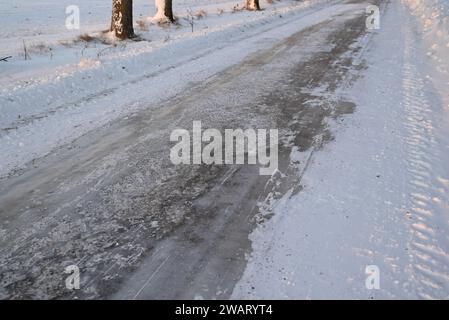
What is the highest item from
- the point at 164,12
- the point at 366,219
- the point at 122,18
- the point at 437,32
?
the point at 164,12

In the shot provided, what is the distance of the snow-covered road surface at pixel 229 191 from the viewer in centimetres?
318

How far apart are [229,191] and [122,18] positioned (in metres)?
10.2

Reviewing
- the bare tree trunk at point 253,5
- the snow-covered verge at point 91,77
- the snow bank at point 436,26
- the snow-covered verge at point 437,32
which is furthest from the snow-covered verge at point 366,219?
the bare tree trunk at point 253,5

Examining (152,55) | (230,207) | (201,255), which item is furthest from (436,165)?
(152,55)

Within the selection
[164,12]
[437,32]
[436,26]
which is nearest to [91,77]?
[164,12]

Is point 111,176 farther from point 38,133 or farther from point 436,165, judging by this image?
point 436,165

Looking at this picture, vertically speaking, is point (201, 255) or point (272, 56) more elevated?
point (272, 56)

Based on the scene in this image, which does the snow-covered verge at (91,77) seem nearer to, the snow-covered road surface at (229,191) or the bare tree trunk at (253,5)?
the snow-covered road surface at (229,191)

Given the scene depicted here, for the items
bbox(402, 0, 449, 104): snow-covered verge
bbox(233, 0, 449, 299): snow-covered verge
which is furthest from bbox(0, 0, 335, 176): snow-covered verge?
bbox(402, 0, 449, 104): snow-covered verge

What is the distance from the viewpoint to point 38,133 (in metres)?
6.00

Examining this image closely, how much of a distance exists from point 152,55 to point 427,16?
11478 mm

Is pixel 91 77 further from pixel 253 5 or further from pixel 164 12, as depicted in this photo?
pixel 253 5

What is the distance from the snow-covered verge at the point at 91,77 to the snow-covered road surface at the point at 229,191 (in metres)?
0.05

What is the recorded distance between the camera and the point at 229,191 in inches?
172
